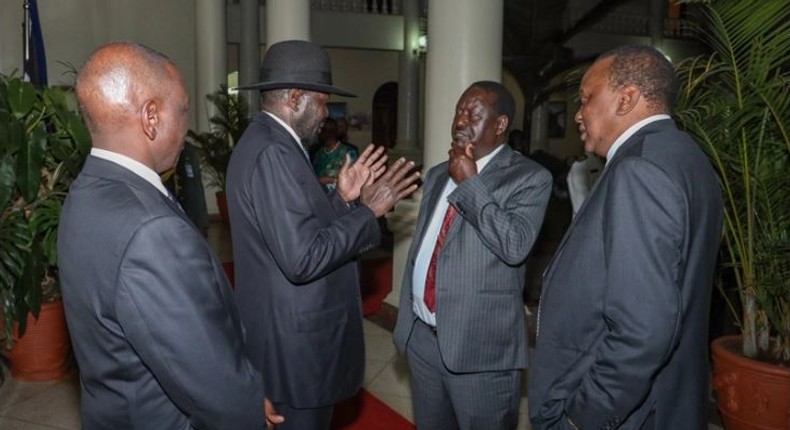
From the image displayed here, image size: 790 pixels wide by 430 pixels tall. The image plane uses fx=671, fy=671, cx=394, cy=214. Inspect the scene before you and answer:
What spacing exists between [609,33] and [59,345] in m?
14.7

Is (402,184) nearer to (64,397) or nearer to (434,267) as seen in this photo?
(434,267)

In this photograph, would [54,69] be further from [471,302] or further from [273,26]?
[471,302]

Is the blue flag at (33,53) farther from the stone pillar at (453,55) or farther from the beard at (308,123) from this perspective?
the beard at (308,123)

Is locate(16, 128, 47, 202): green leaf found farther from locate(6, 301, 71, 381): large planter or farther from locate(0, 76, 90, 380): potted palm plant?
locate(6, 301, 71, 381): large planter

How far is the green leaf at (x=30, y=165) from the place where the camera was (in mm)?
3853

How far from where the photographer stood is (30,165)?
3906 mm

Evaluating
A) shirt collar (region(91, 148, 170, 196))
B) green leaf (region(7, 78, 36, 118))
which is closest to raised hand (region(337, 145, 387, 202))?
shirt collar (region(91, 148, 170, 196))

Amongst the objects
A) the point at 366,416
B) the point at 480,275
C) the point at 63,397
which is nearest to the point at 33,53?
the point at 63,397

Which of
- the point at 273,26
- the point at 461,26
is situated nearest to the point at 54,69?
the point at 273,26

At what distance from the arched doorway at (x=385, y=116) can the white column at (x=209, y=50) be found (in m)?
8.51

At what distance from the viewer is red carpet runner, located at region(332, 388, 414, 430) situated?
144 inches

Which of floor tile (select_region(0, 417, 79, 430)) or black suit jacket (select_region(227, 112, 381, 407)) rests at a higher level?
black suit jacket (select_region(227, 112, 381, 407))

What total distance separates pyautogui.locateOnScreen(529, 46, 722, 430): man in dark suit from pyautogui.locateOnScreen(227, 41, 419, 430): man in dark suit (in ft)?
2.47

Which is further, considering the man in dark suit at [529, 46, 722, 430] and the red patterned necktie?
the red patterned necktie
